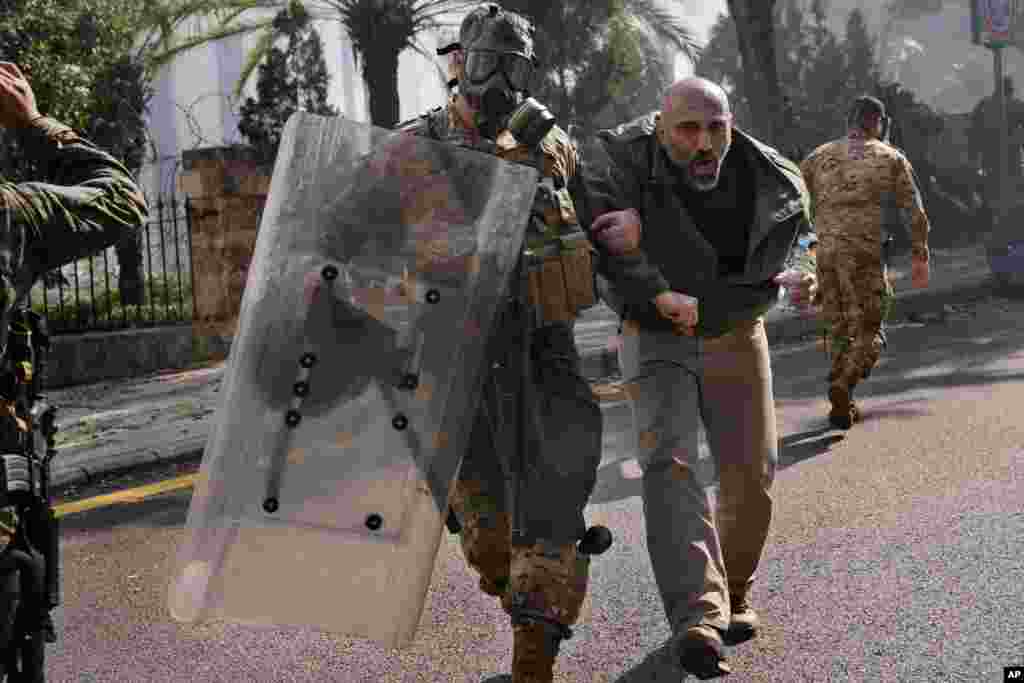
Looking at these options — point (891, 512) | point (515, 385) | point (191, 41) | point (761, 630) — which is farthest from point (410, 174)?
point (191, 41)

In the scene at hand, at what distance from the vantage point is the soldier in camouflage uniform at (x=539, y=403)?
10.7ft

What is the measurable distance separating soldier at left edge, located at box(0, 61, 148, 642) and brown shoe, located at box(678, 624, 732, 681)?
1.46 m

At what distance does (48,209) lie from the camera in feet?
8.52

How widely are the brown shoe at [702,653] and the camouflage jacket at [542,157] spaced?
3.35ft

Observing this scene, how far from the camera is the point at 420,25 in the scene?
553 inches

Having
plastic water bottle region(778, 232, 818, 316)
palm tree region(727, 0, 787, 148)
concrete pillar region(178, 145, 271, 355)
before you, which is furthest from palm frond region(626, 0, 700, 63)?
plastic water bottle region(778, 232, 818, 316)

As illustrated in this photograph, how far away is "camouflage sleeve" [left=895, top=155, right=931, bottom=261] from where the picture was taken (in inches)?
267

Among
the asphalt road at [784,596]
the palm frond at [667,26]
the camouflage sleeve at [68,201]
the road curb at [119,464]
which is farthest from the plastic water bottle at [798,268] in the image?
the palm frond at [667,26]

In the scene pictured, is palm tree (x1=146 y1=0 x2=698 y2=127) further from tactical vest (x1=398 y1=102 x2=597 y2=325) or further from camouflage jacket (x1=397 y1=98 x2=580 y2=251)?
tactical vest (x1=398 y1=102 x2=597 y2=325)

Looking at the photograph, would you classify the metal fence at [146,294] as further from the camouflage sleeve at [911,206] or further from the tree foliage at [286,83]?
the camouflage sleeve at [911,206]

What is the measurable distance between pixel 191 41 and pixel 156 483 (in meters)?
8.39

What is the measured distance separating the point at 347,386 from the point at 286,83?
1230 cm


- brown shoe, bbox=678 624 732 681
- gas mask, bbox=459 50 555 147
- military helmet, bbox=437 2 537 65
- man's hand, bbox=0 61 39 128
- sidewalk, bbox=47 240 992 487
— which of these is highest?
military helmet, bbox=437 2 537 65

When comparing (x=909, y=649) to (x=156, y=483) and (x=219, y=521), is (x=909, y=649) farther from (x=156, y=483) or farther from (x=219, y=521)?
(x=156, y=483)
